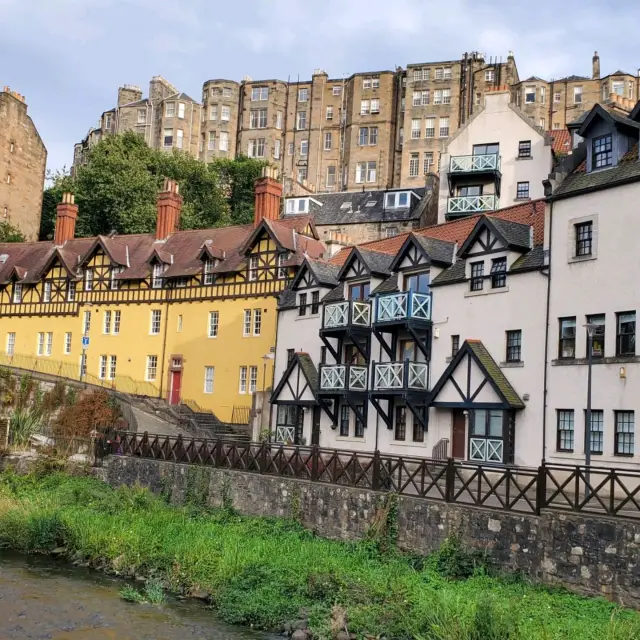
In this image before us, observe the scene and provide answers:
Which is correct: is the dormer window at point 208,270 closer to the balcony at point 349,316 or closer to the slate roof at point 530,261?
the balcony at point 349,316

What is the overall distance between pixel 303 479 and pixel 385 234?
107 ft

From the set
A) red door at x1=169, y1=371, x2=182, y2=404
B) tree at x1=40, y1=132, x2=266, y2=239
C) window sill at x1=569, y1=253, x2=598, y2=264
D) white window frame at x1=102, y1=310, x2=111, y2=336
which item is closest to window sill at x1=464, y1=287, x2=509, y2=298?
window sill at x1=569, y1=253, x2=598, y2=264

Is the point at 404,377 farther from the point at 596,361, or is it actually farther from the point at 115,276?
the point at 115,276

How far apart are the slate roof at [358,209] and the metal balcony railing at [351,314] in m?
22.9

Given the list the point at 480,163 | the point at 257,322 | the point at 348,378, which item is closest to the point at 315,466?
the point at 348,378

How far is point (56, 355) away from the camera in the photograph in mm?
51062

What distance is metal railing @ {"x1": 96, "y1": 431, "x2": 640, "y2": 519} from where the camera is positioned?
18.5 metres

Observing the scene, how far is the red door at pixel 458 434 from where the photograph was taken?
2817 cm

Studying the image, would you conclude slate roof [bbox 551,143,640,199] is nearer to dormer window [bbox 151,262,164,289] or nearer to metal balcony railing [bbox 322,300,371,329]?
metal balcony railing [bbox 322,300,371,329]

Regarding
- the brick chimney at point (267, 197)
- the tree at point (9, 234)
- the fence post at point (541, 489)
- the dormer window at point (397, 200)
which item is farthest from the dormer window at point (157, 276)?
the fence post at point (541, 489)

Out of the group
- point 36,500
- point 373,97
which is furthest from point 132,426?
point 373,97

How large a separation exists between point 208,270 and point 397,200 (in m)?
16.5

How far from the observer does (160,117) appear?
9750 centimetres

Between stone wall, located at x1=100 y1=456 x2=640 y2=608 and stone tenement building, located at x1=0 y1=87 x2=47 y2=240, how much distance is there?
1917 inches
